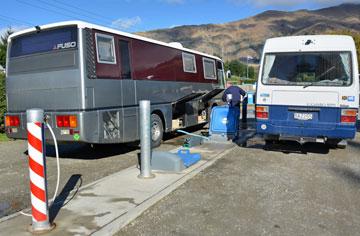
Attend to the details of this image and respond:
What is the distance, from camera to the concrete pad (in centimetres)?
446

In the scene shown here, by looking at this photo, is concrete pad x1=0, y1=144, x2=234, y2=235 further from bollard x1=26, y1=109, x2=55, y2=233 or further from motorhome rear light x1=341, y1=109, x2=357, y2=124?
motorhome rear light x1=341, y1=109, x2=357, y2=124

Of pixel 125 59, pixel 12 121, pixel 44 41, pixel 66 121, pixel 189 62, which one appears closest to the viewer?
pixel 66 121

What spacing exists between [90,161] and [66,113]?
158cm

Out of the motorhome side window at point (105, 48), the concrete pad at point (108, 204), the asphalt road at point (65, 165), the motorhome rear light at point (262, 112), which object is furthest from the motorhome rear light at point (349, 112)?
the motorhome side window at point (105, 48)

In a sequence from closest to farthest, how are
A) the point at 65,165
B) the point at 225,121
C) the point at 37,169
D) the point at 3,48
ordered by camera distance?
the point at 37,169, the point at 65,165, the point at 225,121, the point at 3,48

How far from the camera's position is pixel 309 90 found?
8578mm

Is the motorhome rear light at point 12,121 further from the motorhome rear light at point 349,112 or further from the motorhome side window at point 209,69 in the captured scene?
the motorhome side window at point 209,69

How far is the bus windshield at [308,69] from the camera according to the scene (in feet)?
28.1

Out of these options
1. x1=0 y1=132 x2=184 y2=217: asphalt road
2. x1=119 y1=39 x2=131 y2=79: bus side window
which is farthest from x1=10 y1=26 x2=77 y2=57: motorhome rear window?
x1=0 y1=132 x2=184 y2=217: asphalt road

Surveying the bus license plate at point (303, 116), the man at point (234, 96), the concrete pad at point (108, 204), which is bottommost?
the concrete pad at point (108, 204)

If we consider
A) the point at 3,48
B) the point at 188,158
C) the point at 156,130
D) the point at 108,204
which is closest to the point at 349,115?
the point at 188,158

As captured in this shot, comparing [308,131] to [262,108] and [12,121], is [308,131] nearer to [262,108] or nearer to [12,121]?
[262,108]

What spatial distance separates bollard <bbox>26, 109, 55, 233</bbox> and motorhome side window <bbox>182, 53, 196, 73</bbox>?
845 cm

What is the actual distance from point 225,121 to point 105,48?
15.2 ft
